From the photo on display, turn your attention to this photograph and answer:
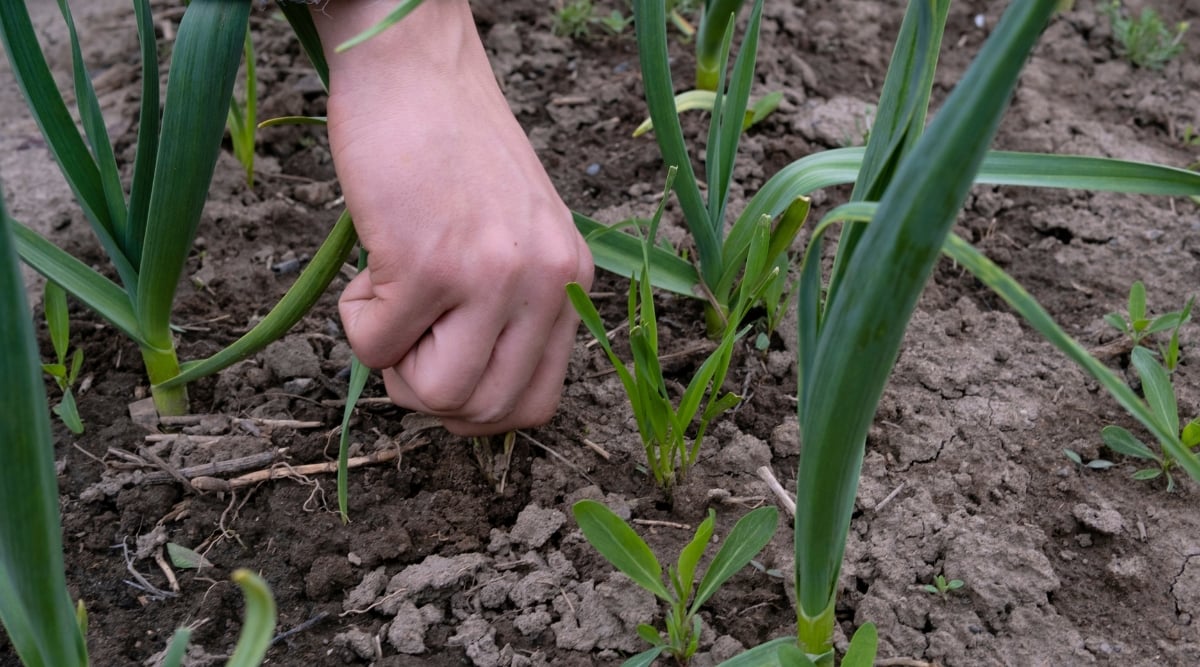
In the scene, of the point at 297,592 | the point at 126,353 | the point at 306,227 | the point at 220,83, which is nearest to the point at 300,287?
the point at 220,83

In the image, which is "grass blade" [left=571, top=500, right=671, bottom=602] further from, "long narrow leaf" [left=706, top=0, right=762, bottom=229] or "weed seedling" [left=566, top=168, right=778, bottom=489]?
"long narrow leaf" [left=706, top=0, right=762, bottom=229]

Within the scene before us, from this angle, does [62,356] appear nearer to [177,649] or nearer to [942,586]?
[177,649]

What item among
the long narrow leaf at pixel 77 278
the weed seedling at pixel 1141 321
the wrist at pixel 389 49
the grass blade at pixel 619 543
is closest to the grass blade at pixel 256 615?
the grass blade at pixel 619 543

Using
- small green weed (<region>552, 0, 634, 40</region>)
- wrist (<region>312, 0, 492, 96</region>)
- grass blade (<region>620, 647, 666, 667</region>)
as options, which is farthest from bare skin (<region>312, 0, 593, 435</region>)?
small green weed (<region>552, 0, 634, 40</region>)

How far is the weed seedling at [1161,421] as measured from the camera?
4.19 feet

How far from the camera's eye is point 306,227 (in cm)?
179

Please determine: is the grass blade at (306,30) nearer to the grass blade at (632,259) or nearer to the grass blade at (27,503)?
the grass blade at (632,259)

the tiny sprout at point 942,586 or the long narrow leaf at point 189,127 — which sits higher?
the long narrow leaf at point 189,127

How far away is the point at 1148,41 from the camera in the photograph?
2.12 metres

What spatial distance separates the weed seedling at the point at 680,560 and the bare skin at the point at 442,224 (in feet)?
0.65

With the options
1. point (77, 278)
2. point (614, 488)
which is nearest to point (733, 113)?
point (614, 488)

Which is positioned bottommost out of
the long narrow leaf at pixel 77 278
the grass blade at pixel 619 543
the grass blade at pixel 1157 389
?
the grass blade at pixel 1157 389

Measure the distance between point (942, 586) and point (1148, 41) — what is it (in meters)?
1.48

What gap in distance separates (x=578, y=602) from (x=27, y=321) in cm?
67
